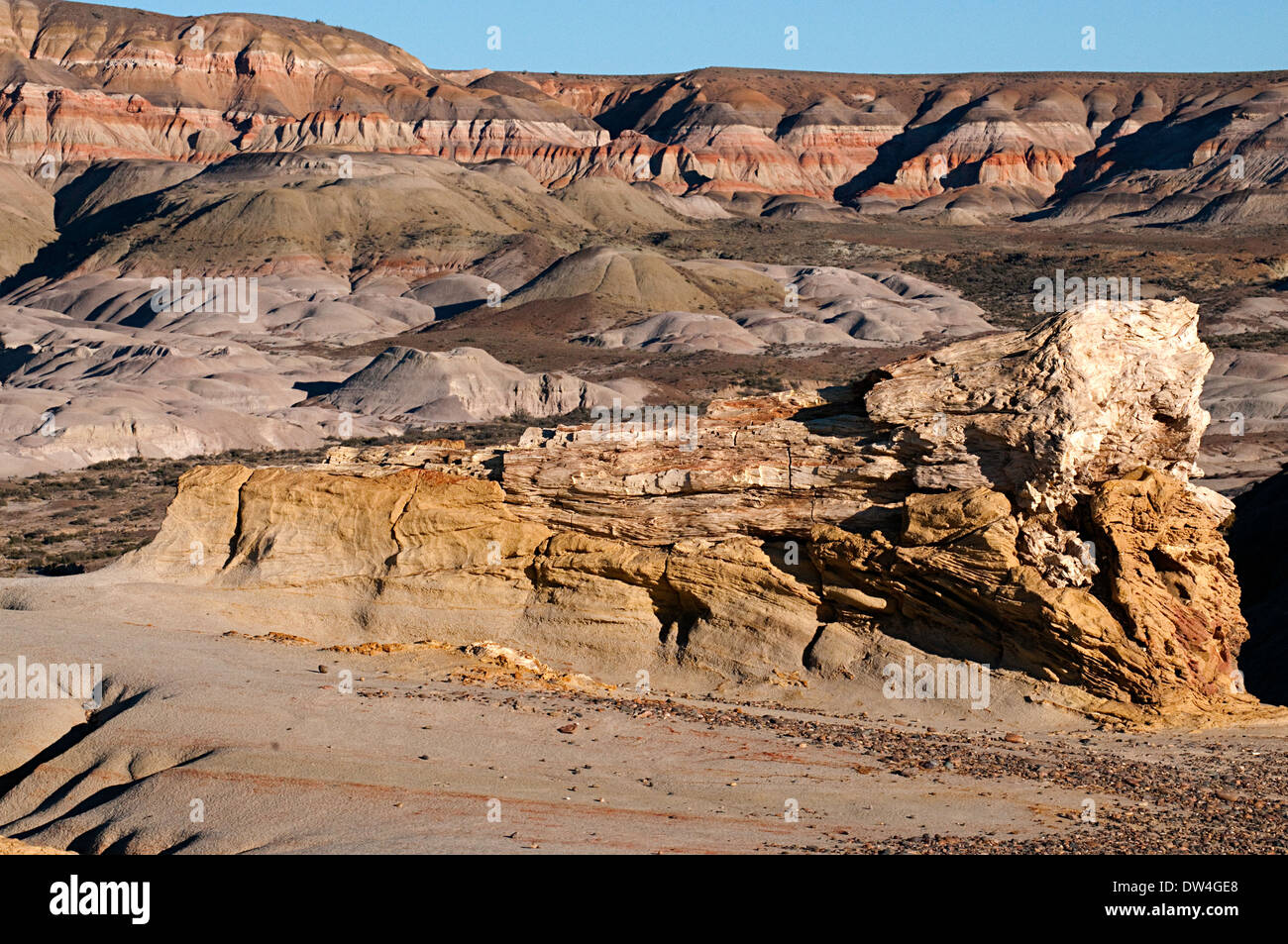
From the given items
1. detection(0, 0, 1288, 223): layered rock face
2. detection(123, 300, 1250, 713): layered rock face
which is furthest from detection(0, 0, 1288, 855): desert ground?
detection(0, 0, 1288, 223): layered rock face

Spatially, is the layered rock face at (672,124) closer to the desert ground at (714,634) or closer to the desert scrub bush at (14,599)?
the desert ground at (714,634)

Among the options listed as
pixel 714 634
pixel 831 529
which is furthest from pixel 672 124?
pixel 714 634

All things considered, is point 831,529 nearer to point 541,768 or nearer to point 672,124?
point 541,768

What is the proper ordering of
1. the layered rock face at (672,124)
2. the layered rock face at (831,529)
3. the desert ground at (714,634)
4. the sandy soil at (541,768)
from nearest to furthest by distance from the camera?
the sandy soil at (541,768) < the desert ground at (714,634) < the layered rock face at (831,529) < the layered rock face at (672,124)

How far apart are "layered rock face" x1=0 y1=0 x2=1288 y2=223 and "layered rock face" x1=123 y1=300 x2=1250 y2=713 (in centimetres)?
13929

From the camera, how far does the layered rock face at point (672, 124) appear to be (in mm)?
153750

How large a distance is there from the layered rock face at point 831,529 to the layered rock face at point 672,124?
139288 millimetres

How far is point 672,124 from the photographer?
188 meters

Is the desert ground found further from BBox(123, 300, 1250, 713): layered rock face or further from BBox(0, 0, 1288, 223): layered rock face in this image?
BBox(0, 0, 1288, 223): layered rock face

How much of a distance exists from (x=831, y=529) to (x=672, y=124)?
580 ft

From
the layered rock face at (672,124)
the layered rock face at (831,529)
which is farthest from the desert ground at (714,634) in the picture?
the layered rock face at (672,124)

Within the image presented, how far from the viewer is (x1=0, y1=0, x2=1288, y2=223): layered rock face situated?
504ft
